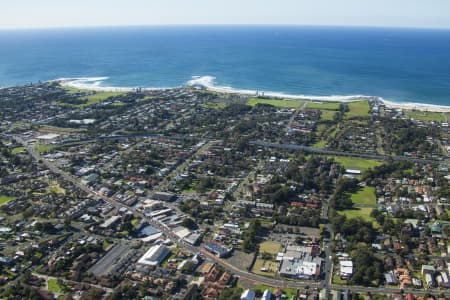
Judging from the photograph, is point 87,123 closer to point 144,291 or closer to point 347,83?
point 144,291

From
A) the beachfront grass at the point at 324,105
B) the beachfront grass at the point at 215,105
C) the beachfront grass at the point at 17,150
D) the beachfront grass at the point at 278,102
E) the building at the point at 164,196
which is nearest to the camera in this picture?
the building at the point at 164,196

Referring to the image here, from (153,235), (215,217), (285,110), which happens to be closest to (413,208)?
(215,217)

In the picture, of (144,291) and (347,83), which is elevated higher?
(347,83)

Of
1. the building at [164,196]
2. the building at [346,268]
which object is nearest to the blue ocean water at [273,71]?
the building at [164,196]

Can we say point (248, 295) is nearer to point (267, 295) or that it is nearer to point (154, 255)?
point (267, 295)

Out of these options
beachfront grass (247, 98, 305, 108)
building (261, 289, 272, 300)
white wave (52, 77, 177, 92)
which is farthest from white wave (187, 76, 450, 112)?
building (261, 289, 272, 300)

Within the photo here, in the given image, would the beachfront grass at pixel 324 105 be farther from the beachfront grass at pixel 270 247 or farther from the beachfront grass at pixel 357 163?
the beachfront grass at pixel 270 247

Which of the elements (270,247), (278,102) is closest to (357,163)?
(270,247)
